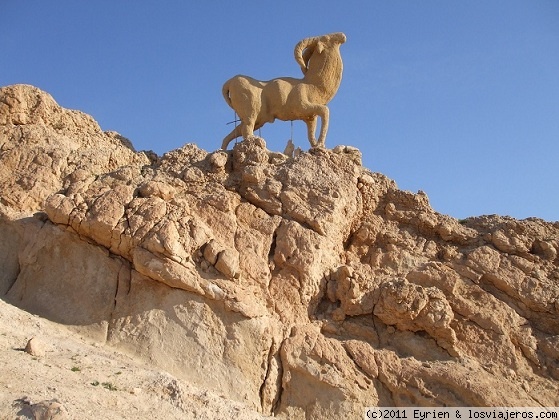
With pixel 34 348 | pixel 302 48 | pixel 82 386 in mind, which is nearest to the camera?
pixel 82 386

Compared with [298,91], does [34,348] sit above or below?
below

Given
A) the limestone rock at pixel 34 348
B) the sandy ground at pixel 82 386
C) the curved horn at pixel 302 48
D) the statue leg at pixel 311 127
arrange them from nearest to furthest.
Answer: the sandy ground at pixel 82 386, the limestone rock at pixel 34 348, the statue leg at pixel 311 127, the curved horn at pixel 302 48

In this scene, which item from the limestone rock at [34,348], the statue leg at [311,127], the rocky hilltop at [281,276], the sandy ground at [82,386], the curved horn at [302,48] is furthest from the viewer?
→ the curved horn at [302,48]

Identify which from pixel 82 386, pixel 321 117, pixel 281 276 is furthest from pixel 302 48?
pixel 82 386

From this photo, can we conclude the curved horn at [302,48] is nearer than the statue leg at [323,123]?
→ No

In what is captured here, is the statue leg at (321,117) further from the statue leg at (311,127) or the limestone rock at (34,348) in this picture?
the limestone rock at (34,348)

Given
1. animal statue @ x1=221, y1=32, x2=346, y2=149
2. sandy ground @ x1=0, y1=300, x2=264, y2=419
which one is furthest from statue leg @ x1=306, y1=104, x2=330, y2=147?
sandy ground @ x1=0, y1=300, x2=264, y2=419

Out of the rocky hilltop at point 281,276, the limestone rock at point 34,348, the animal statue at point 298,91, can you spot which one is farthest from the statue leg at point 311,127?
the limestone rock at point 34,348

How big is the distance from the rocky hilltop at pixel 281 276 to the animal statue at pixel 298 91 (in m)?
1.40

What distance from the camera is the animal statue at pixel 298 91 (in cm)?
1367

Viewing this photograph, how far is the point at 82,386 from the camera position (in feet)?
26.2

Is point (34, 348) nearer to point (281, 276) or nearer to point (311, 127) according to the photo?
point (281, 276)

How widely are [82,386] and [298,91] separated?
26.4ft

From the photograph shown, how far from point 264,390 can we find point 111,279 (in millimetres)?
3205
